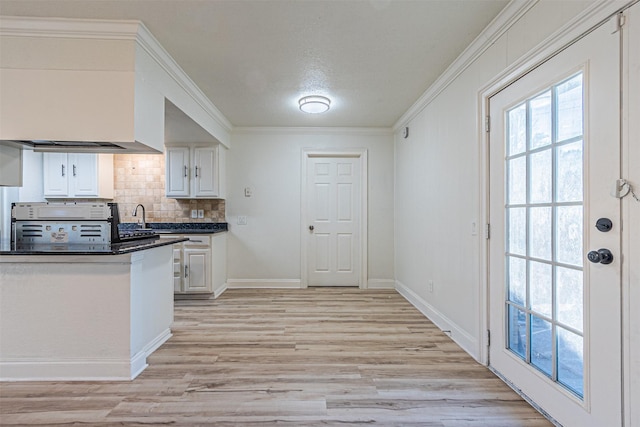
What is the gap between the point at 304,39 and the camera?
2.31 meters

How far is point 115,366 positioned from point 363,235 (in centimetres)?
338

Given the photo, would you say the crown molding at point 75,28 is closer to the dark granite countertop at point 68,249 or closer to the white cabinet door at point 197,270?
the dark granite countertop at point 68,249

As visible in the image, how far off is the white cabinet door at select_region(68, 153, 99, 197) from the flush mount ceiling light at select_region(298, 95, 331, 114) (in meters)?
2.94

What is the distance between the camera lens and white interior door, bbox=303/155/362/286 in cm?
481

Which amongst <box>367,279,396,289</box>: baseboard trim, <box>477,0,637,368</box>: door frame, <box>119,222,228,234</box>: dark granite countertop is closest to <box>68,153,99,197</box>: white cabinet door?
<box>119,222,228,234</box>: dark granite countertop

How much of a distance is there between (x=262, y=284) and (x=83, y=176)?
2.83m

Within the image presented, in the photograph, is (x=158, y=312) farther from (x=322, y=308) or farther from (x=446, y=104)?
(x=446, y=104)

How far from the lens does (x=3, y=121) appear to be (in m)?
2.15


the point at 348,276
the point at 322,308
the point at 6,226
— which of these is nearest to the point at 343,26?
the point at 322,308

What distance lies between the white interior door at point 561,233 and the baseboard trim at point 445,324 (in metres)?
0.29

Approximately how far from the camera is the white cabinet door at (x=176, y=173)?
433cm

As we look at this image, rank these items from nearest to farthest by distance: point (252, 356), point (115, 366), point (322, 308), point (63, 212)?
point (115, 366) < point (63, 212) < point (252, 356) < point (322, 308)

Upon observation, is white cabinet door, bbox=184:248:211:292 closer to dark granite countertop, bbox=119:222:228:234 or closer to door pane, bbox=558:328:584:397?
dark granite countertop, bbox=119:222:228:234

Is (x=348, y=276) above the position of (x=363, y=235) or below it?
below
